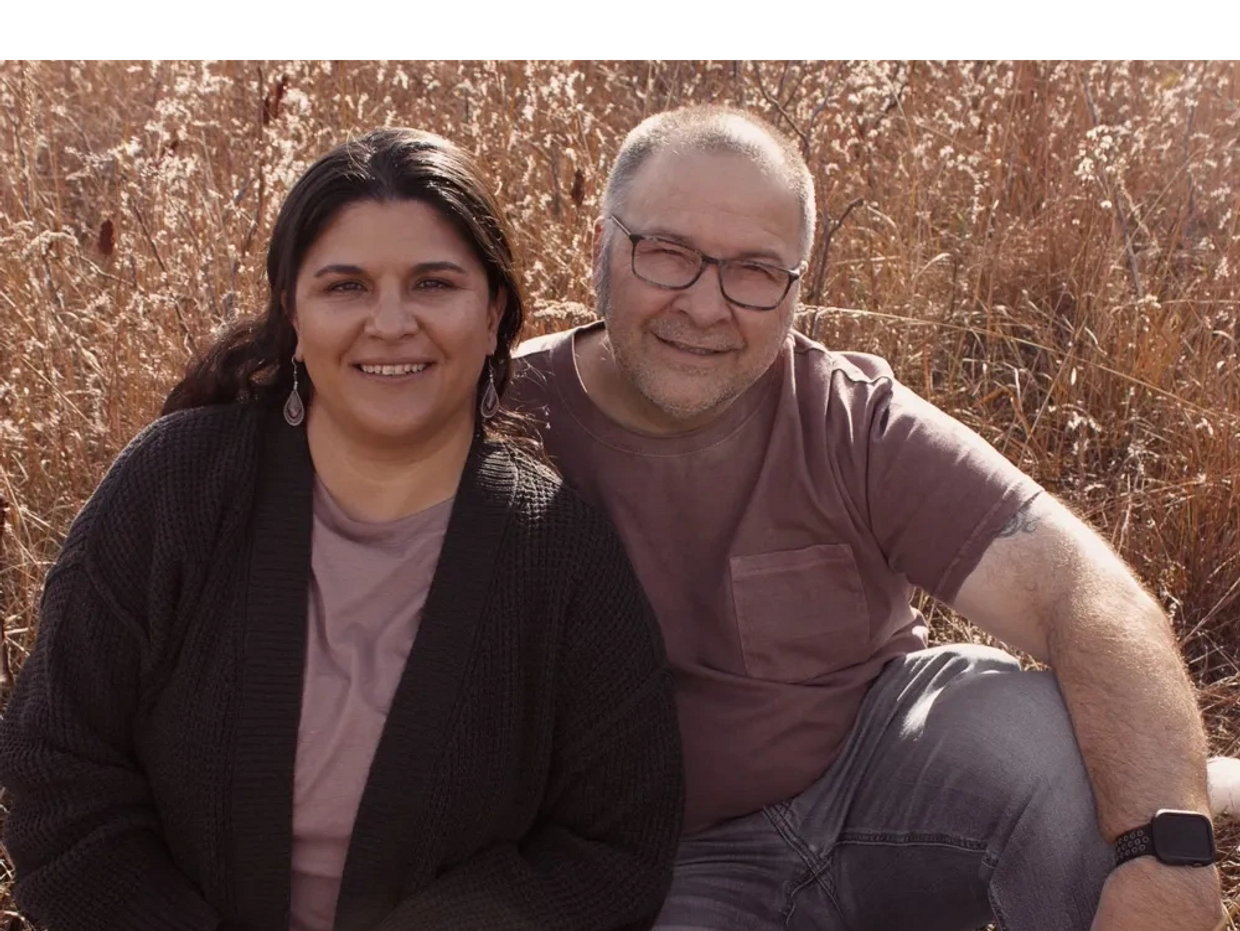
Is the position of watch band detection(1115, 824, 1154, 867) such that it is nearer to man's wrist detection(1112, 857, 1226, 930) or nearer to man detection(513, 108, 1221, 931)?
man's wrist detection(1112, 857, 1226, 930)

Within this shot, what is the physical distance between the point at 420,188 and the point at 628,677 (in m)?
0.78

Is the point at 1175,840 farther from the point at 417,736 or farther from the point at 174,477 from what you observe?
the point at 174,477

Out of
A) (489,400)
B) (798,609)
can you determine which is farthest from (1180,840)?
(489,400)

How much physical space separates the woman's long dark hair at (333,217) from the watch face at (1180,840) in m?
1.19

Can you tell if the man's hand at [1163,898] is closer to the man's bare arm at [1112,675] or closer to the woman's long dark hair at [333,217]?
the man's bare arm at [1112,675]

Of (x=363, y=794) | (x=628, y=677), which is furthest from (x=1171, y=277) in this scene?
(x=363, y=794)

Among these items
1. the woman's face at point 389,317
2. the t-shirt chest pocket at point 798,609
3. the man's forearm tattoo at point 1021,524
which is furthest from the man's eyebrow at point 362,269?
the man's forearm tattoo at point 1021,524

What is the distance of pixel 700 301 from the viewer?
8.20 feet

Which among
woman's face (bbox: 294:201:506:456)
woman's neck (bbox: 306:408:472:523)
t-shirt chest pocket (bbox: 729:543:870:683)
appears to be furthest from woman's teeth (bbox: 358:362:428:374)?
t-shirt chest pocket (bbox: 729:543:870:683)

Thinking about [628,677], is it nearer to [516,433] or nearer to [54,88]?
[516,433]

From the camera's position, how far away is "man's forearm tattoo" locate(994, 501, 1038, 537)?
2396 millimetres

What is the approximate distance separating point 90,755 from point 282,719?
0.27 metres

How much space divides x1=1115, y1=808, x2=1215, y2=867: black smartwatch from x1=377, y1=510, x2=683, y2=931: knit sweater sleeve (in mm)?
675

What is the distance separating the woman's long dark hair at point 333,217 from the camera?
2.19m
